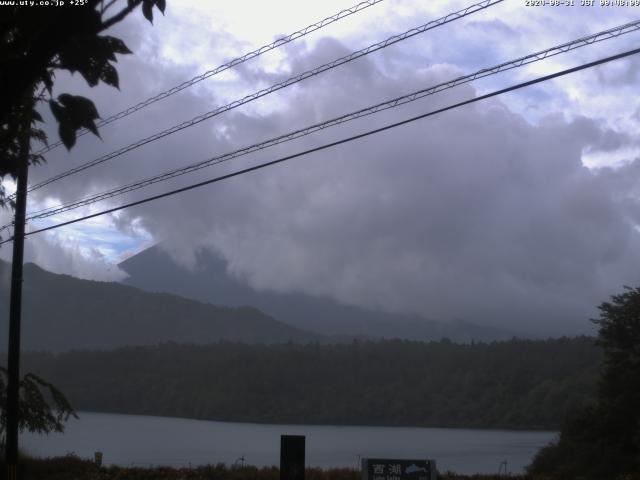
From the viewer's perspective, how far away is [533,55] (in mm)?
9930

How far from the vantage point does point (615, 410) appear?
3653 cm

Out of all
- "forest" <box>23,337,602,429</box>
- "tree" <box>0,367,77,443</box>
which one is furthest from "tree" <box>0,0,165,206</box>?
"forest" <box>23,337,602,429</box>

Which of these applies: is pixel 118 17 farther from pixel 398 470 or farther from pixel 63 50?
pixel 398 470

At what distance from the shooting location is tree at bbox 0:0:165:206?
3.68m

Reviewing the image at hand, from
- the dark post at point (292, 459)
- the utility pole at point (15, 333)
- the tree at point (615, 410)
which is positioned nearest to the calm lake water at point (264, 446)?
the tree at point (615, 410)

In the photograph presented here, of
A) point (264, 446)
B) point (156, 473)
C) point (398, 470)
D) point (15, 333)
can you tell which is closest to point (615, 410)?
point (156, 473)

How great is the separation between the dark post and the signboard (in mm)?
1032

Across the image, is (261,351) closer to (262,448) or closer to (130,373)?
(130,373)

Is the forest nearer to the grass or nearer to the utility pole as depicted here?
the grass

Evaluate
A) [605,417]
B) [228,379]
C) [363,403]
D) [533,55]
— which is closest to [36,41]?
[533,55]

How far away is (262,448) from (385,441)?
57.7 feet

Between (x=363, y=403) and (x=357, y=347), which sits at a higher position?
(x=357, y=347)

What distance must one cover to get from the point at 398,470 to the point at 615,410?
26.8 meters

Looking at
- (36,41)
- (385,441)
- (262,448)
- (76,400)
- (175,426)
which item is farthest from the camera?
(76,400)
